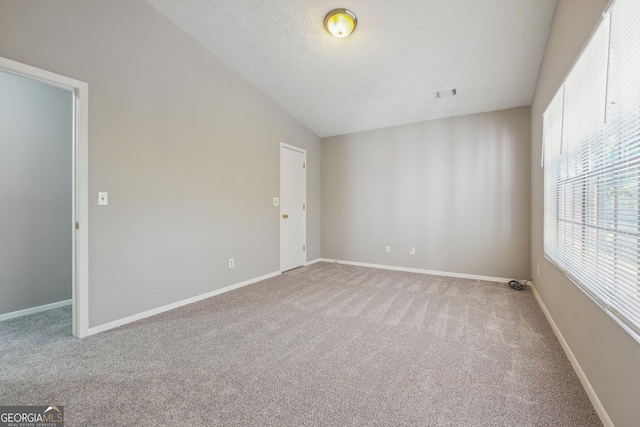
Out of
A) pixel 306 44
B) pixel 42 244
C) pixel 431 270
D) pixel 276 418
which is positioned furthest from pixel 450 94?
pixel 42 244

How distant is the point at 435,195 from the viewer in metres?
4.31

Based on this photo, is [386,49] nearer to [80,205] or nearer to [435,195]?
[435,195]

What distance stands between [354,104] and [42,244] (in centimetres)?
427

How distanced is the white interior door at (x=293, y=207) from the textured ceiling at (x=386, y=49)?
1020 millimetres

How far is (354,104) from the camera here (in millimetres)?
4043

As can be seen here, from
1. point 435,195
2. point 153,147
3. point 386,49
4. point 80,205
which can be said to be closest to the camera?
point 80,205

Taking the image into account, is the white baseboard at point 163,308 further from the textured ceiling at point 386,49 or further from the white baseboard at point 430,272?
the textured ceiling at point 386,49

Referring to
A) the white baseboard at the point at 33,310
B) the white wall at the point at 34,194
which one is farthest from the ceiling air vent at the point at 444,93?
the white baseboard at the point at 33,310

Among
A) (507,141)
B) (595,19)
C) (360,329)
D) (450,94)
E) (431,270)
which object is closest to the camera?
(595,19)

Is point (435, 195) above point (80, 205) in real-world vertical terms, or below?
above

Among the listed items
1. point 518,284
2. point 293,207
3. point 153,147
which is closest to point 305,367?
point 153,147

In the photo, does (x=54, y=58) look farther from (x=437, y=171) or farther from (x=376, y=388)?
(x=437, y=171)

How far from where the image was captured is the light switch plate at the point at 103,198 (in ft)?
7.74

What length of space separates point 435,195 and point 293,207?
7.90 feet
